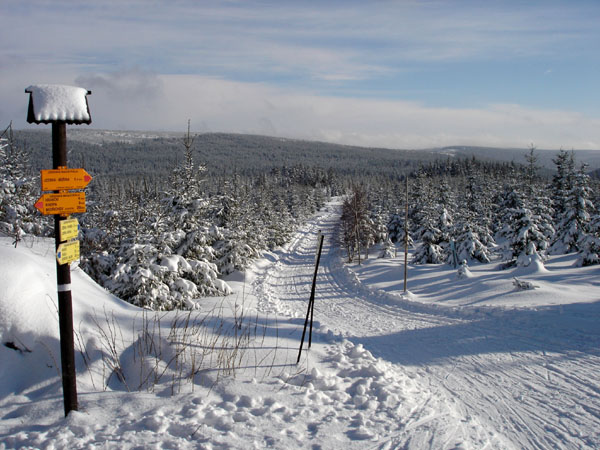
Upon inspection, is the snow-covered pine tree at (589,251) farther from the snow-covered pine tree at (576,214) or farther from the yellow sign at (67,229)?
the yellow sign at (67,229)

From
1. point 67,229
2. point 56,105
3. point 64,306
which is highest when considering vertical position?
point 56,105

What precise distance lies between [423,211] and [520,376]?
1151 inches

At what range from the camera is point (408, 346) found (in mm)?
10531

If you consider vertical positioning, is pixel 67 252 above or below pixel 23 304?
above

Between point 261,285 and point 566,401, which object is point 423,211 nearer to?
point 261,285

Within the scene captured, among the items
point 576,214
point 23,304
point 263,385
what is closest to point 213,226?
point 23,304

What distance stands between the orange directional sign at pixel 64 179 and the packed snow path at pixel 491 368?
15.8 ft

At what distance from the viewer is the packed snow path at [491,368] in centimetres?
514

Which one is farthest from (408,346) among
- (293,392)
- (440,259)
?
(440,259)

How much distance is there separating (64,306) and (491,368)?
823 cm

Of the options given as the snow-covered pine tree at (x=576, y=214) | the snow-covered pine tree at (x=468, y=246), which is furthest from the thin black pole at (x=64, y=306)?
the snow-covered pine tree at (x=576, y=214)

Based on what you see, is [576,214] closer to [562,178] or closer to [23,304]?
[562,178]

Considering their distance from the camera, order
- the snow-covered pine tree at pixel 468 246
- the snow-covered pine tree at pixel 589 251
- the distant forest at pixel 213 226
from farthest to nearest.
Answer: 1. the snow-covered pine tree at pixel 468 246
2. the snow-covered pine tree at pixel 589 251
3. the distant forest at pixel 213 226

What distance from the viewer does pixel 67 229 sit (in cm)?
435
